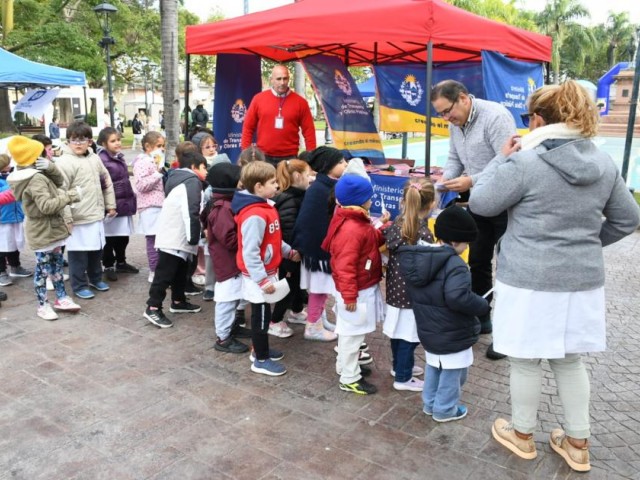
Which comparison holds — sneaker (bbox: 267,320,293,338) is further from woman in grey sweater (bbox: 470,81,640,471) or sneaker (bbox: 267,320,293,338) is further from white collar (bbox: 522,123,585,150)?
white collar (bbox: 522,123,585,150)

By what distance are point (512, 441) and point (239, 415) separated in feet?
5.20

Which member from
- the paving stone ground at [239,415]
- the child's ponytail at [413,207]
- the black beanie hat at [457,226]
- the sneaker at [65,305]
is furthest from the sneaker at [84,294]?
the black beanie hat at [457,226]

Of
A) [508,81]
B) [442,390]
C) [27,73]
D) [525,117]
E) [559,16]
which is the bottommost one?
[442,390]

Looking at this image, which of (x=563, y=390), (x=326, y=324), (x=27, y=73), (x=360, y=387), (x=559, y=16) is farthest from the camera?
(x=559, y=16)

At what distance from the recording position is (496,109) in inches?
156

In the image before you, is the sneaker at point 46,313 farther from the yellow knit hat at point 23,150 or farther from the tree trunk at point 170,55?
the tree trunk at point 170,55

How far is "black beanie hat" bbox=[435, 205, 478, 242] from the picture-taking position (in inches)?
115

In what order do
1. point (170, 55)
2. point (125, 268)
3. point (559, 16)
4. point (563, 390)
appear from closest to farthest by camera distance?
point (563, 390), point (125, 268), point (170, 55), point (559, 16)

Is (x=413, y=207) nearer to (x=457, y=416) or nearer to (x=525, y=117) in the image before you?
(x=457, y=416)

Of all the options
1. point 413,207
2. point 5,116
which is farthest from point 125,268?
point 5,116

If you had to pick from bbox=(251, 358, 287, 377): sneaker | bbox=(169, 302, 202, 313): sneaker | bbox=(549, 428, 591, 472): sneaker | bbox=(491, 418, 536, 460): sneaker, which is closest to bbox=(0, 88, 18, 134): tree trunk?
bbox=(169, 302, 202, 313): sneaker

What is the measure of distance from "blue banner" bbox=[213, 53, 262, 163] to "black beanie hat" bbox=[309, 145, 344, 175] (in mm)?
3608

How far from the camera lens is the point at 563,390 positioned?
2.79 meters

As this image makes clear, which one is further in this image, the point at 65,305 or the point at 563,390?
the point at 65,305
